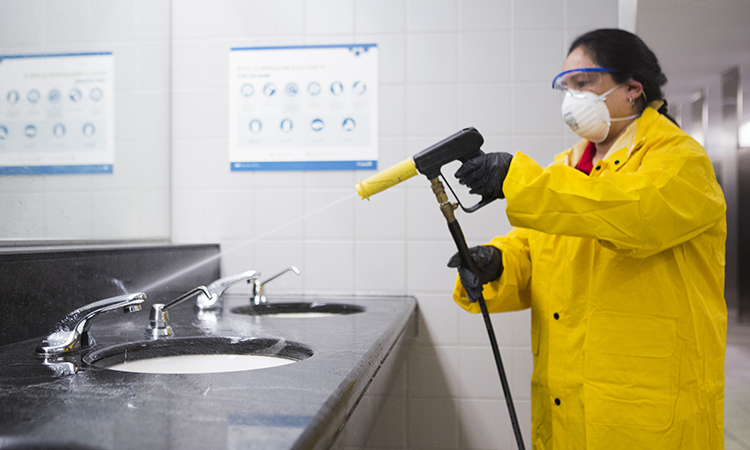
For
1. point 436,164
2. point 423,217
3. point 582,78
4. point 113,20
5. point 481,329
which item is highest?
point 113,20

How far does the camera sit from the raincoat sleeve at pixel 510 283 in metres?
1.39

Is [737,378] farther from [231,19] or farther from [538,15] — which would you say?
[231,19]

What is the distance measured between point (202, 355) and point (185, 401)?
48 centimetres

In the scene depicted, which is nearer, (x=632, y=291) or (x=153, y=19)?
(x=632, y=291)

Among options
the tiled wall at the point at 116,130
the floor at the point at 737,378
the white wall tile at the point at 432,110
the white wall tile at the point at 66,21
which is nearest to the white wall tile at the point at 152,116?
the tiled wall at the point at 116,130

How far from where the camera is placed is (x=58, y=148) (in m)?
1.33

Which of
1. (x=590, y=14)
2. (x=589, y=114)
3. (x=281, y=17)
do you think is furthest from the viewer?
(x=281, y=17)

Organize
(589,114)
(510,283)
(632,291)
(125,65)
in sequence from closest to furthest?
(632,291) → (589,114) → (510,283) → (125,65)

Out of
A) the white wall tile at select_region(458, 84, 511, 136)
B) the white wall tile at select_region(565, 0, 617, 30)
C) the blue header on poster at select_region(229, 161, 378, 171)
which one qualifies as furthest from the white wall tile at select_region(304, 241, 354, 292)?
the white wall tile at select_region(565, 0, 617, 30)

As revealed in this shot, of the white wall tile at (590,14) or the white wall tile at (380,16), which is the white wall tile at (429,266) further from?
the white wall tile at (590,14)

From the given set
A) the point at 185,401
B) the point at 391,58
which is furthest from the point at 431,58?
the point at 185,401

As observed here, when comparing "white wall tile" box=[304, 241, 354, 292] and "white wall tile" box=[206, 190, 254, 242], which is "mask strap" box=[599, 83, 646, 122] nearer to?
"white wall tile" box=[304, 241, 354, 292]

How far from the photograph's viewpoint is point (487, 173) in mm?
1040

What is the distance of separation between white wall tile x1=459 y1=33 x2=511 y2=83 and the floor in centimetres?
132
